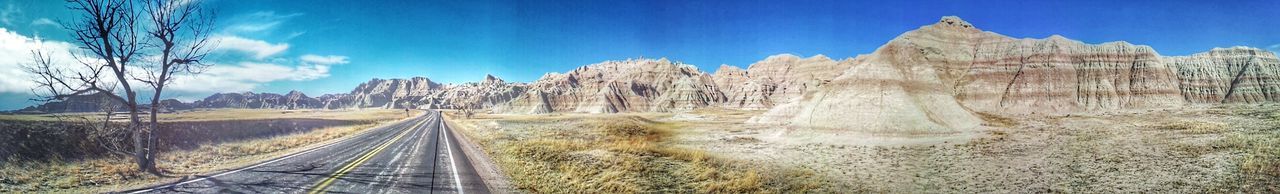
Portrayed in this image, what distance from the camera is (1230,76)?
72938 mm

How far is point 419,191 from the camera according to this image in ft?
36.0

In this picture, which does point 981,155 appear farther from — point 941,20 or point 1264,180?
point 941,20

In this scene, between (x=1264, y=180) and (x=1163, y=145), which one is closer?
(x=1264, y=180)

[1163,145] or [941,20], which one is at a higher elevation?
[941,20]

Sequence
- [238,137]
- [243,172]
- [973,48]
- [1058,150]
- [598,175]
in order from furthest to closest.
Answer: [973,48]
[238,137]
[1058,150]
[598,175]
[243,172]

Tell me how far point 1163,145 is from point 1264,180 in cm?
1220

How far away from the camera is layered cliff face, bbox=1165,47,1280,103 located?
67.4m

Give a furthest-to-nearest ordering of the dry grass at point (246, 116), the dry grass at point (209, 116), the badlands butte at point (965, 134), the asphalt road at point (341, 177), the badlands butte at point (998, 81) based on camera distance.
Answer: the dry grass at point (246, 116) → the badlands butte at point (998, 81) → the badlands butte at point (965, 134) → the dry grass at point (209, 116) → the asphalt road at point (341, 177)

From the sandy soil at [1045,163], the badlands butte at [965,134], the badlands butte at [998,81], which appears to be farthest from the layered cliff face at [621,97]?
the sandy soil at [1045,163]

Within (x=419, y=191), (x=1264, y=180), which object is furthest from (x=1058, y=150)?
(x=419, y=191)

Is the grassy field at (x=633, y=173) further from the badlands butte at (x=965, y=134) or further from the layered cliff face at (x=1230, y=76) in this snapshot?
the layered cliff face at (x=1230, y=76)

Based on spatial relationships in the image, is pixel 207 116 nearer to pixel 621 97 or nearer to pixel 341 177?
pixel 341 177

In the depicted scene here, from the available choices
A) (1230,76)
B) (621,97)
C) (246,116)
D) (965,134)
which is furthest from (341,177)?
(621,97)

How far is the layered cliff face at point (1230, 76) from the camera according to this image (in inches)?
2655
